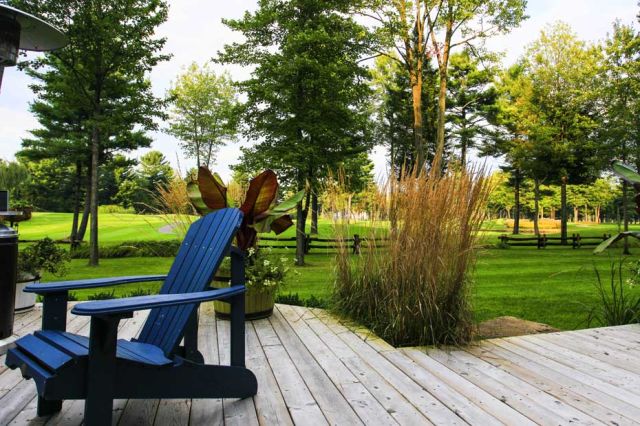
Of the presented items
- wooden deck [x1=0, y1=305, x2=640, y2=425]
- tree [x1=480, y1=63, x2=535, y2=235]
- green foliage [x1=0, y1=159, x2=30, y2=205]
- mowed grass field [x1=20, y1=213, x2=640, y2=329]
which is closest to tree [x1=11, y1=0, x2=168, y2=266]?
mowed grass field [x1=20, y1=213, x2=640, y2=329]

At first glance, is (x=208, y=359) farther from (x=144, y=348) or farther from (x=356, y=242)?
(x=356, y=242)

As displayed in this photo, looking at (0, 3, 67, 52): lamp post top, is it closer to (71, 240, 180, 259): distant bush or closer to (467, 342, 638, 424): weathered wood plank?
(467, 342, 638, 424): weathered wood plank

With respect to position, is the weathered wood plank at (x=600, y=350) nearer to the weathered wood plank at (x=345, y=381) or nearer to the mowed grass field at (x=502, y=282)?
the mowed grass field at (x=502, y=282)

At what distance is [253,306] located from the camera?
3.69 meters

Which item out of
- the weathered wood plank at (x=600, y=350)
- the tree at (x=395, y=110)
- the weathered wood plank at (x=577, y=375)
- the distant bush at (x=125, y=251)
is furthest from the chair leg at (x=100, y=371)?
the tree at (x=395, y=110)

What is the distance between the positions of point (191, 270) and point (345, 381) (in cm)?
100

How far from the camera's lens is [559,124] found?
18125mm

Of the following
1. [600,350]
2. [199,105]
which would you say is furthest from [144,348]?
[199,105]

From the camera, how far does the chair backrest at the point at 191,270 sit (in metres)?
1.85

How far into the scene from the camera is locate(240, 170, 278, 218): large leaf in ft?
12.7

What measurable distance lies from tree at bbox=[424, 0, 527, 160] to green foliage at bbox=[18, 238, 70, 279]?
1182 centimetres

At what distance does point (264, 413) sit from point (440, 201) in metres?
1.76

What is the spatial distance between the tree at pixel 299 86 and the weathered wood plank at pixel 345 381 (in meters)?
8.09

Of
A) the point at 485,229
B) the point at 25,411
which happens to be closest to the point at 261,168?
the point at 485,229
